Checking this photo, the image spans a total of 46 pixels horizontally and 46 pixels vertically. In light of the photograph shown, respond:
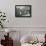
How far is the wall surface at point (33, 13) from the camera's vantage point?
14.2ft

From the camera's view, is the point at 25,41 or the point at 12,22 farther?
the point at 12,22

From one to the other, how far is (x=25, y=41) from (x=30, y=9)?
1043 millimetres

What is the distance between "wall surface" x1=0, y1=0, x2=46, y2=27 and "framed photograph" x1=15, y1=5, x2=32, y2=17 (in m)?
0.09

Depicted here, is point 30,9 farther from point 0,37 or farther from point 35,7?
point 0,37

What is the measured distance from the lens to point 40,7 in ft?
14.3

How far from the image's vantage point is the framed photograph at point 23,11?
4.34 m

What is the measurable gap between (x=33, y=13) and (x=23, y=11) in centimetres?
32

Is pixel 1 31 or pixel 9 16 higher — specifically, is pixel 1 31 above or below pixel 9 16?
below

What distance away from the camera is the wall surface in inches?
171

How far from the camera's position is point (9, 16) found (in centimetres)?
436

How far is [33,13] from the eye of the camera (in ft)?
14.3

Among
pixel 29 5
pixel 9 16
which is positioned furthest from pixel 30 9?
pixel 9 16

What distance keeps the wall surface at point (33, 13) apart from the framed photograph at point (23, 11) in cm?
9

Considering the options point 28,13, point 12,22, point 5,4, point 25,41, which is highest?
point 5,4
